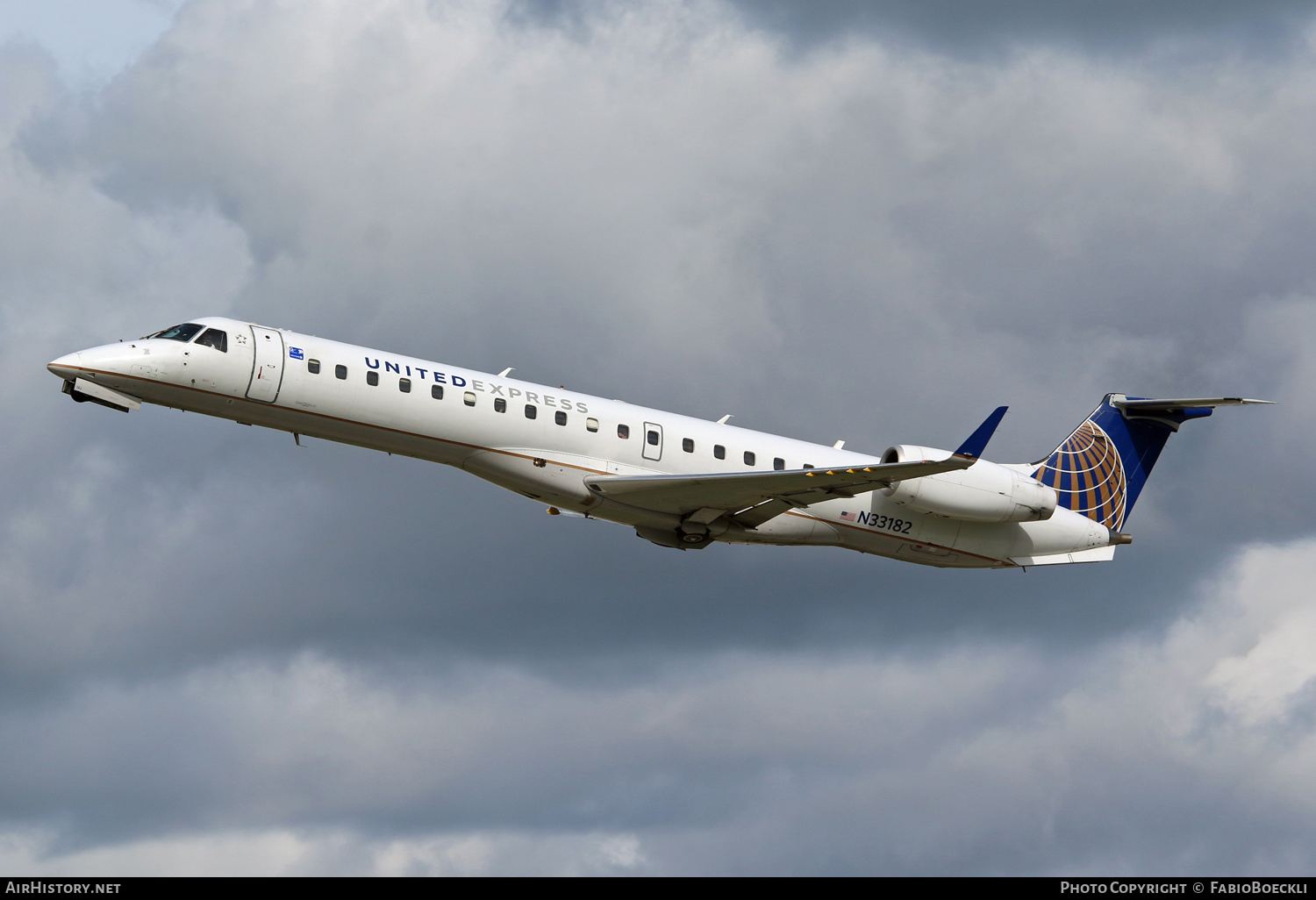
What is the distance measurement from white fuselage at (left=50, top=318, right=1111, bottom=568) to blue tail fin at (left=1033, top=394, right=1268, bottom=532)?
13.3ft

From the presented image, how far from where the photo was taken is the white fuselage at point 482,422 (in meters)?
32.2

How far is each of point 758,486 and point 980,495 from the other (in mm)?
7127

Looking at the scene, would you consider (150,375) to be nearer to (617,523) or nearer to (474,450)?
(474,450)

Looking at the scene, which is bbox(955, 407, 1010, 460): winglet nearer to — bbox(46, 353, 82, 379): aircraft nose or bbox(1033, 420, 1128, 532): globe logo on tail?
bbox(1033, 420, 1128, 532): globe logo on tail

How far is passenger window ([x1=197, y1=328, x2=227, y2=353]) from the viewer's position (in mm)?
32375

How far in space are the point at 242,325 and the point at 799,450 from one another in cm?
1402

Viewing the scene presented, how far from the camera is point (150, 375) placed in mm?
31766

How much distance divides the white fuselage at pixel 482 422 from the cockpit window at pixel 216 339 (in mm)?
115

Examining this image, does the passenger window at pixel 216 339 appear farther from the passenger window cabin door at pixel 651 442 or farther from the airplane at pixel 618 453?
the passenger window cabin door at pixel 651 442

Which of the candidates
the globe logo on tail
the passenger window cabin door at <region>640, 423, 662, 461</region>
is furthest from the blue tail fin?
the passenger window cabin door at <region>640, 423, 662, 461</region>

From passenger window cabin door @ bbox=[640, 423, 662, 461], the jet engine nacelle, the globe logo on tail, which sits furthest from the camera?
the globe logo on tail

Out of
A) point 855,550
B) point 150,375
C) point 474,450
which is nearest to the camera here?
point 150,375
